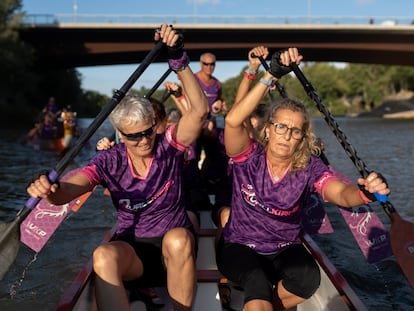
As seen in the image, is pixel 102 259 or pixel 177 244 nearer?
pixel 102 259

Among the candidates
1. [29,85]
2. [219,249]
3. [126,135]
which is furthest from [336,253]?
[29,85]

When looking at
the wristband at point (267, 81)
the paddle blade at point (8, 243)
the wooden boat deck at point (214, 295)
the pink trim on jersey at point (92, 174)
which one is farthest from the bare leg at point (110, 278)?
the wristband at point (267, 81)

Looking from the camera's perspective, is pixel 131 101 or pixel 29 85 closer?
pixel 131 101

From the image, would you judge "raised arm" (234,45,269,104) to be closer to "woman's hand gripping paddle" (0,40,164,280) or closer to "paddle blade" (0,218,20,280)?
"woman's hand gripping paddle" (0,40,164,280)

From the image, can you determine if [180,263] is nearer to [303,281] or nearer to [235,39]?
[303,281]

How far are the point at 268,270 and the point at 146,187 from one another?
93 centimetres

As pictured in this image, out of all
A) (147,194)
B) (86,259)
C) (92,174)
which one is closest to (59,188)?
(92,174)

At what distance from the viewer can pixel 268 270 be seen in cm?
271

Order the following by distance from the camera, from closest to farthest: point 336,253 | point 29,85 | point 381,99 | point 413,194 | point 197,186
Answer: point 197,186 → point 336,253 → point 413,194 → point 29,85 → point 381,99

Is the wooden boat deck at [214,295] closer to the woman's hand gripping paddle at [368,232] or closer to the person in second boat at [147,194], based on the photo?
the person in second boat at [147,194]

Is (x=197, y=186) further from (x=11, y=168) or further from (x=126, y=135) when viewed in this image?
(x=11, y=168)

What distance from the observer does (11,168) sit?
11352 millimetres

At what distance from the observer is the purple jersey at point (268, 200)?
8.98 feet

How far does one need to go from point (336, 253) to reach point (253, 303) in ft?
11.4
